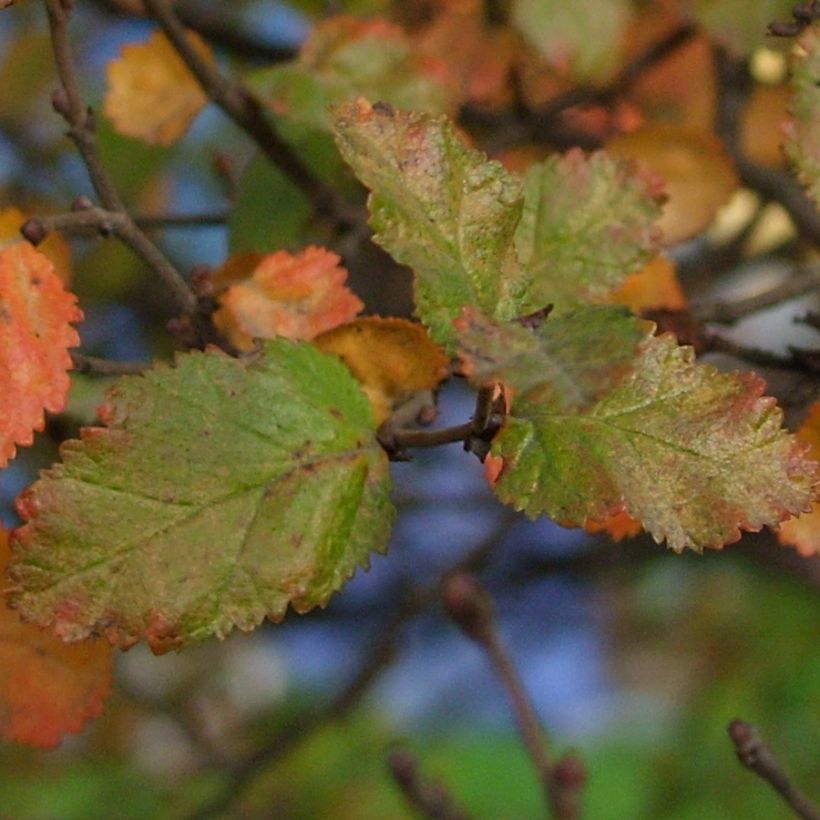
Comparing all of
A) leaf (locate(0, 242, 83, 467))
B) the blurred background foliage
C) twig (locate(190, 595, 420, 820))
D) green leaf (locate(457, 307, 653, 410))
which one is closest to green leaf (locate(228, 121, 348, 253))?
the blurred background foliage

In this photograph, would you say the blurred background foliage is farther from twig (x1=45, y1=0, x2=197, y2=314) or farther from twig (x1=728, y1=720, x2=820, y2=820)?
twig (x1=728, y1=720, x2=820, y2=820)

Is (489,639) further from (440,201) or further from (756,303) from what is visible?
(440,201)

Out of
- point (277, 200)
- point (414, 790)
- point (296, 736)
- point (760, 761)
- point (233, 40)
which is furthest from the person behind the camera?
point (296, 736)

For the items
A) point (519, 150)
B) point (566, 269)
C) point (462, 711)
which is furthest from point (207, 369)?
point (462, 711)

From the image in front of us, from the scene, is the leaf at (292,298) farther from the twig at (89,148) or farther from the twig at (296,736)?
the twig at (296,736)

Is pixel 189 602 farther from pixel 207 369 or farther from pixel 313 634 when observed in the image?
pixel 313 634

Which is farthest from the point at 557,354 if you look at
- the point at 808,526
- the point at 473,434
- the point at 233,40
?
the point at 233,40

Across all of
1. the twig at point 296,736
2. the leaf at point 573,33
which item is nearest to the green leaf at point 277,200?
the leaf at point 573,33
